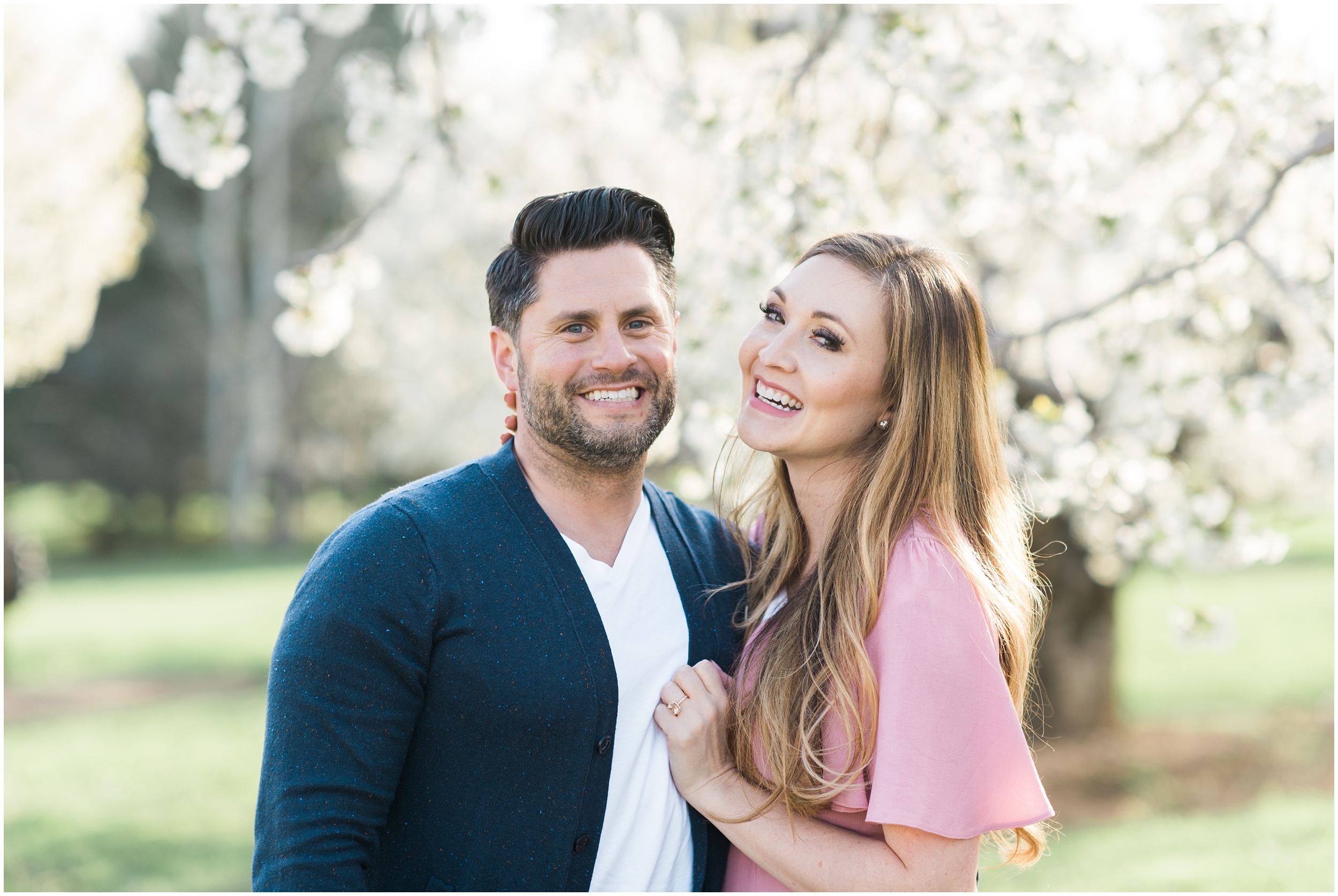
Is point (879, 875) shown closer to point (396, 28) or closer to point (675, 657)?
point (675, 657)

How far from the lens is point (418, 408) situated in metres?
20.1

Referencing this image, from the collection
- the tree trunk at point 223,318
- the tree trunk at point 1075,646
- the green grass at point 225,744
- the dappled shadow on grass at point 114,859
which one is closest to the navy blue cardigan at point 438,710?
the green grass at point 225,744

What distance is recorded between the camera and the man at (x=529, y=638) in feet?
6.56

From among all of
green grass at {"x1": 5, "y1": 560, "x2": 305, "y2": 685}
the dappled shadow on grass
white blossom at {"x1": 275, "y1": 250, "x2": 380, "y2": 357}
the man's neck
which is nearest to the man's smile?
the man's neck

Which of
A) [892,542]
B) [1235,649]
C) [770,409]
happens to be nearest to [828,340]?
[770,409]

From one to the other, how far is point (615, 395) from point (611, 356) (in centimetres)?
10

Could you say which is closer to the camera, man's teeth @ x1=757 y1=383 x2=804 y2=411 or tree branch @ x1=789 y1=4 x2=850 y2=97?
man's teeth @ x1=757 y1=383 x2=804 y2=411

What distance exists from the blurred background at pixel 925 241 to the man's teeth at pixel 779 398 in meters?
0.67

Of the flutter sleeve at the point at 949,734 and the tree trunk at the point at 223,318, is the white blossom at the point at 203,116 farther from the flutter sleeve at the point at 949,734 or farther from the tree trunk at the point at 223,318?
the tree trunk at the point at 223,318

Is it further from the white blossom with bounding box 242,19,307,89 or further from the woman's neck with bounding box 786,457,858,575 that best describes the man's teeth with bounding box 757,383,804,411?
the white blossom with bounding box 242,19,307,89

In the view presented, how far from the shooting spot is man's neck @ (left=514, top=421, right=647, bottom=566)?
2.42m

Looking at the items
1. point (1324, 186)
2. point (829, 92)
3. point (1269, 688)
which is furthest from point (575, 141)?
point (1269, 688)

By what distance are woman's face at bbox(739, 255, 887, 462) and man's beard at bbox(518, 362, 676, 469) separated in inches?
10.9

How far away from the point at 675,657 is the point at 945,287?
1.08m
